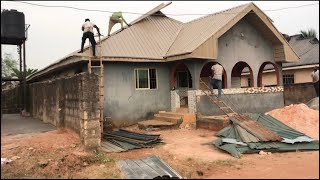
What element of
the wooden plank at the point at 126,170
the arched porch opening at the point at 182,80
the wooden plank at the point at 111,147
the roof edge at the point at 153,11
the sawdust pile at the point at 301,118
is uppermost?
the roof edge at the point at 153,11

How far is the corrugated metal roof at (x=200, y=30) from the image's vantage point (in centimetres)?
1443

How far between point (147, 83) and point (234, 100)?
13.9ft

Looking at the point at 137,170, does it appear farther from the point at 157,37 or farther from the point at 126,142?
the point at 157,37

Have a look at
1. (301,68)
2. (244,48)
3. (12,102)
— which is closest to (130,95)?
(244,48)

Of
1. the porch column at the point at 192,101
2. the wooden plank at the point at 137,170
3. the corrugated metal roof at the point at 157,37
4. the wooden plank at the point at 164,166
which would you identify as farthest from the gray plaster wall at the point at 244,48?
the wooden plank at the point at 137,170

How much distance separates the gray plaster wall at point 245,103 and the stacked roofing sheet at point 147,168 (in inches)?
253

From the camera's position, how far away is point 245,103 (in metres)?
15.7

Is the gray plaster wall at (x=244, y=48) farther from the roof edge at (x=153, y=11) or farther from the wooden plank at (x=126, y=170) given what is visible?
the wooden plank at (x=126, y=170)

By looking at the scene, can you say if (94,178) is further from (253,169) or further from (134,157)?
(253,169)

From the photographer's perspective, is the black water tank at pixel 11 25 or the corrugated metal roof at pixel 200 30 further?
the corrugated metal roof at pixel 200 30

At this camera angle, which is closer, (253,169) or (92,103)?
(253,169)

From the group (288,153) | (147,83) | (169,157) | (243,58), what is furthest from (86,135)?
(243,58)

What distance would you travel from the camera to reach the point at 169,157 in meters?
8.94

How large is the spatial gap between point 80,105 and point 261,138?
5.46 metres
